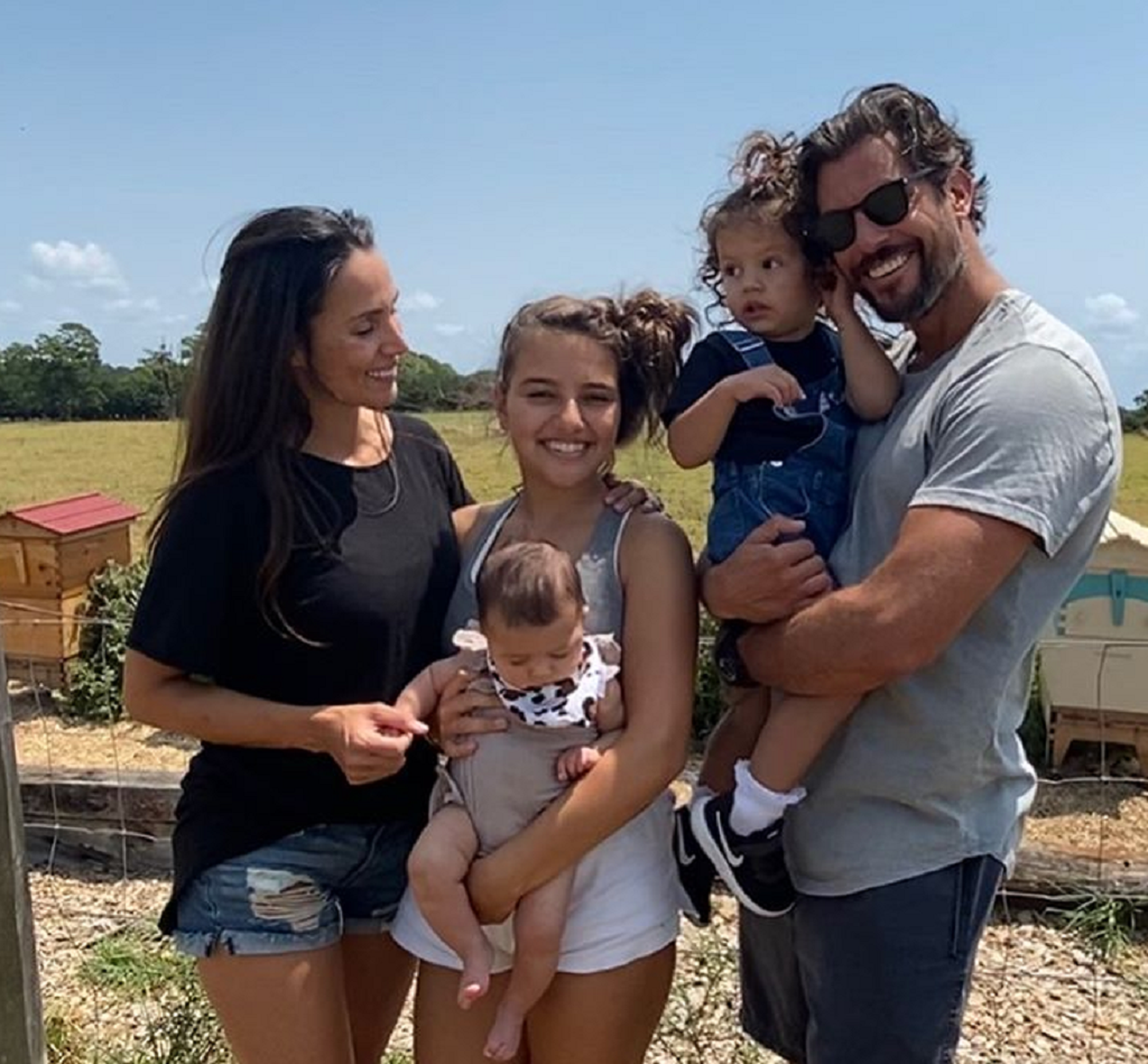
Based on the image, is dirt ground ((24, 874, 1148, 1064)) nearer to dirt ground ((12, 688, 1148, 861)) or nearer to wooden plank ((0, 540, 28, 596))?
dirt ground ((12, 688, 1148, 861))

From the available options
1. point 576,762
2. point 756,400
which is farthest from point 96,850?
point 756,400

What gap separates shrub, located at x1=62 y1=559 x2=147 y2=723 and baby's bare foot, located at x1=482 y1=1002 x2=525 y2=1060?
23.1 feet

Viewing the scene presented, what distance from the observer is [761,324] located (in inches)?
94.0

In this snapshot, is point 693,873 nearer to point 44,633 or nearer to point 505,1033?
point 505,1033

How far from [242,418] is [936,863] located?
1.34m

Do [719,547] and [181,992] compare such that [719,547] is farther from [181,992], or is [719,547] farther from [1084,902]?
[1084,902]

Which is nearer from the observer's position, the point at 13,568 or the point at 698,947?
the point at 698,947

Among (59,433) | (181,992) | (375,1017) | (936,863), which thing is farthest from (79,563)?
(59,433)

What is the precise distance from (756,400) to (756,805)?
67 cm

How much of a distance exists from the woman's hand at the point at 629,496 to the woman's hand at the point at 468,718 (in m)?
0.39

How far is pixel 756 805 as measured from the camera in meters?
2.18

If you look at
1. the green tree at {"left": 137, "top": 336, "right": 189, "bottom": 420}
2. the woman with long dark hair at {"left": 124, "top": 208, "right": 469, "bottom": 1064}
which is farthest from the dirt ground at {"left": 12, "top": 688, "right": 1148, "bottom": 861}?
the woman with long dark hair at {"left": 124, "top": 208, "right": 469, "bottom": 1064}

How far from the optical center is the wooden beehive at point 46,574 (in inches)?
348

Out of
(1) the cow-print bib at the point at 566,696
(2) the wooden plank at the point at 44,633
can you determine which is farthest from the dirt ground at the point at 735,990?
(2) the wooden plank at the point at 44,633
